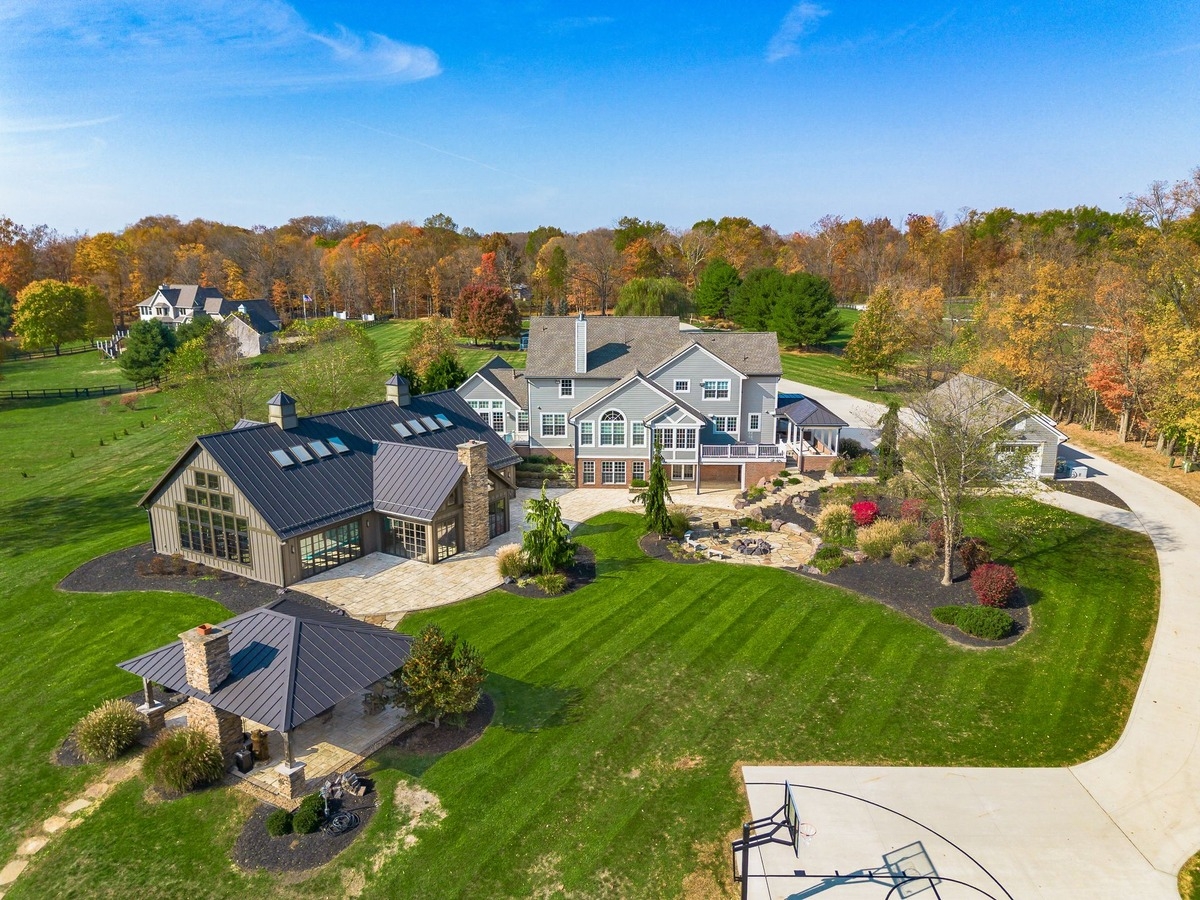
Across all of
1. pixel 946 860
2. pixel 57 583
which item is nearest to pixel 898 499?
pixel 946 860

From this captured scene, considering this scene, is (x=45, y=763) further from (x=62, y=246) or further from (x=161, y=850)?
(x=62, y=246)

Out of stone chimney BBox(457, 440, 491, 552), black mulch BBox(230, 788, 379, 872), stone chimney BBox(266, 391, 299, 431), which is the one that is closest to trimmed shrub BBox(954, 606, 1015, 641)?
stone chimney BBox(457, 440, 491, 552)

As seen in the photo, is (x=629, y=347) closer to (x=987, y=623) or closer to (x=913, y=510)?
(x=913, y=510)

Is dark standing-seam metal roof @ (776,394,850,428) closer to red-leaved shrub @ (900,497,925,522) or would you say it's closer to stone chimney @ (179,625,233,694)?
red-leaved shrub @ (900,497,925,522)

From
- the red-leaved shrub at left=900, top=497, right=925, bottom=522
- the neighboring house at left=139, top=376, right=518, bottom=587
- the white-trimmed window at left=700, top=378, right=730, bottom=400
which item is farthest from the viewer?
the white-trimmed window at left=700, top=378, right=730, bottom=400

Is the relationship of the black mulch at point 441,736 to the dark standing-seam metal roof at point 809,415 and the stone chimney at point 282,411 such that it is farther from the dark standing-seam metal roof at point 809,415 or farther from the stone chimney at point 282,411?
the dark standing-seam metal roof at point 809,415

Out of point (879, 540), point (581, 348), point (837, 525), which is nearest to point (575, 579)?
point (837, 525)
